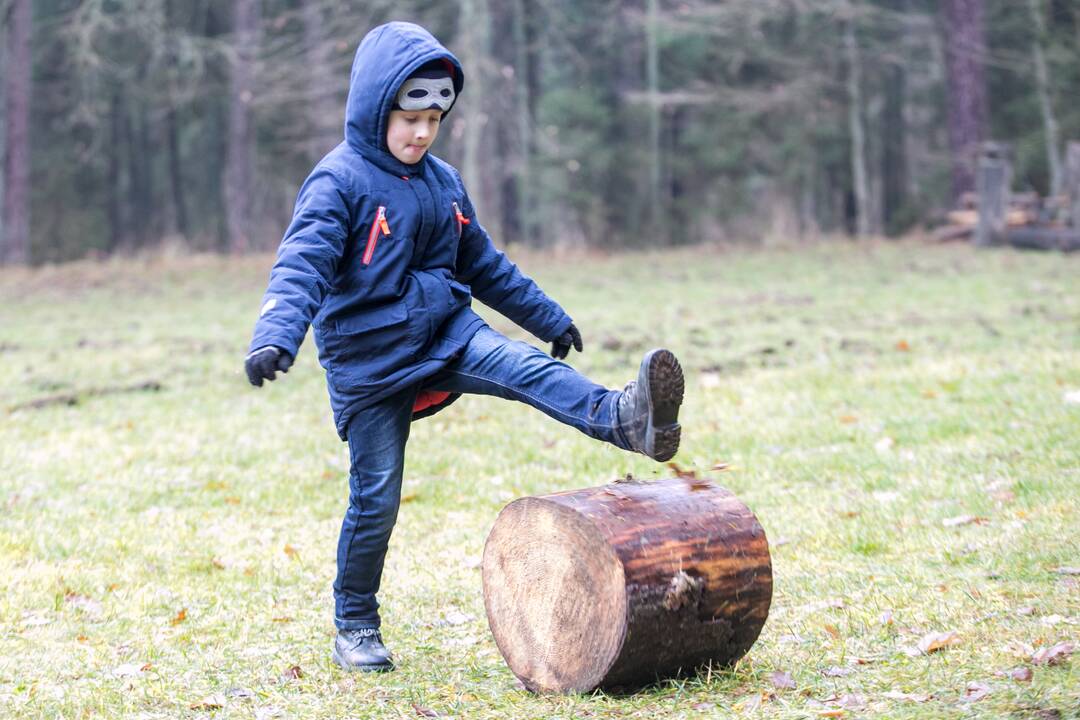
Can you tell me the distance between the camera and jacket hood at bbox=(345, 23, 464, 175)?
440cm

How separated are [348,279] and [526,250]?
23219 mm

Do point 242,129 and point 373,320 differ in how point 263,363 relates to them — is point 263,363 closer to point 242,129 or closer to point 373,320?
point 373,320

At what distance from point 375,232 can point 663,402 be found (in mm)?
1182

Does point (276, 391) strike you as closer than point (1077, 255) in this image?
Yes

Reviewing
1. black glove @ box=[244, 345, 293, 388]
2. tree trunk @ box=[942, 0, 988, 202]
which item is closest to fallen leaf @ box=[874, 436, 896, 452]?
black glove @ box=[244, 345, 293, 388]

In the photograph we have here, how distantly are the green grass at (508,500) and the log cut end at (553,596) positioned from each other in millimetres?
141

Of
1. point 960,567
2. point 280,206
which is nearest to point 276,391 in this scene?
point 960,567

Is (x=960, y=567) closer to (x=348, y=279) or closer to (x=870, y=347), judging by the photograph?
(x=348, y=279)

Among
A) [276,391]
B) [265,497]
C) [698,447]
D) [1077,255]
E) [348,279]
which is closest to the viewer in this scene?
[348,279]

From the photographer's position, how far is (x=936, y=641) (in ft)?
14.6

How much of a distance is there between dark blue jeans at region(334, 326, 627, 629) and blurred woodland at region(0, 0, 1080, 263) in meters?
21.2

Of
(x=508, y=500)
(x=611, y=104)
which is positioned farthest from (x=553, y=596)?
(x=611, y=104)

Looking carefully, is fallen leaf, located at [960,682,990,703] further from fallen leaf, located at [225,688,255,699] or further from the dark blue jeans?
fallen leaf, located at [225,688,255,699]

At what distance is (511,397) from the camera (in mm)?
4504
